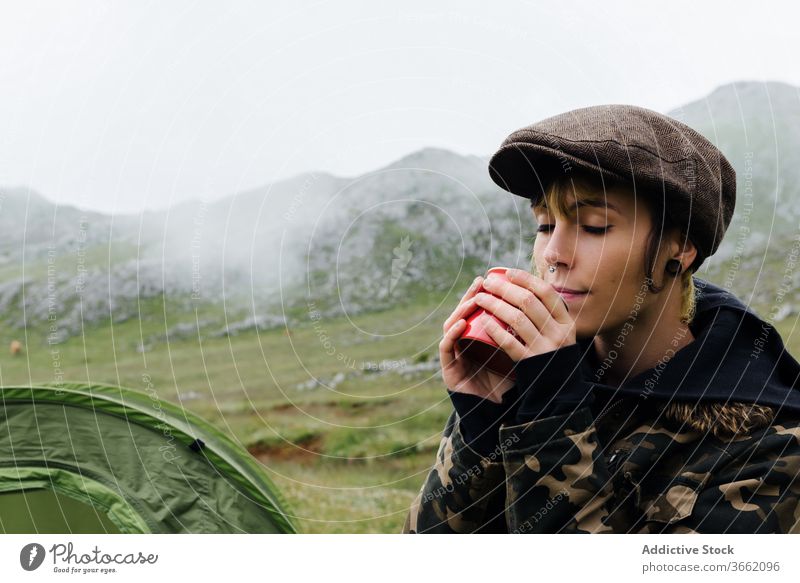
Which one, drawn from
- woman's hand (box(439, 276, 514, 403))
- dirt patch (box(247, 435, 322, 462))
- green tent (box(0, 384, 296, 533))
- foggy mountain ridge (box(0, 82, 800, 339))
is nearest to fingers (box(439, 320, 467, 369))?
woman's hand (box(439, 276, 514, 403))

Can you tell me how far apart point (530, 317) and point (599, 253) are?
6.4 inches

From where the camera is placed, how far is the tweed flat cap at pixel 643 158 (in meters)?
1.10

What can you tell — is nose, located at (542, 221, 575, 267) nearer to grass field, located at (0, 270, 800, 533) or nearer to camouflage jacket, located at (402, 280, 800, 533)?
camouflage jacket, located at (402, 280, 800, 533)

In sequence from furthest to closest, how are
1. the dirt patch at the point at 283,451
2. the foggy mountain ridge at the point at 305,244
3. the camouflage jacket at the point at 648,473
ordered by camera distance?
1. the dirt patch at the point at 283,451
2. the foggy mountain ridge at the point at 305,244
3. the camouflage jacket at the point at 648,473

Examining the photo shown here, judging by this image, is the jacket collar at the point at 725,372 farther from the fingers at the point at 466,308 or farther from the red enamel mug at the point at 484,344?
the fingers at the point at 466,308

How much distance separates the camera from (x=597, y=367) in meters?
1.31

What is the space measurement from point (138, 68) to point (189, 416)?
3.23 feet

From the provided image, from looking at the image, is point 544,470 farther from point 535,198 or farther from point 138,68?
point 138,68

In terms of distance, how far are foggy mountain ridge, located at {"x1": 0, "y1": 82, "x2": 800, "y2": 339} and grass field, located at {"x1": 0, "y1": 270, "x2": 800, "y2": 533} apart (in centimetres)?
30
